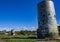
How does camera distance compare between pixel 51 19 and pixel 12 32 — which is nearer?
pixel 51 19

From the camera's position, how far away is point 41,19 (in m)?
18.3

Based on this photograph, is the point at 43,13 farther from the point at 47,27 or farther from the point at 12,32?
the point at 12,32

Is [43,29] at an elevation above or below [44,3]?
below

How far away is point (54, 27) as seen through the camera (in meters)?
17.9

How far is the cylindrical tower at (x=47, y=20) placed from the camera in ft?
57.9

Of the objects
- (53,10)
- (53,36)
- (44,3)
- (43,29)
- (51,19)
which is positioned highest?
(44,3)

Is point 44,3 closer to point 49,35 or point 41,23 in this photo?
point 41,23

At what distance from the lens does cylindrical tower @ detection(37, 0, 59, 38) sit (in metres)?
17.7

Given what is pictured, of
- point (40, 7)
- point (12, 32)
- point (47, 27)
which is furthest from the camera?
point (12, 32)

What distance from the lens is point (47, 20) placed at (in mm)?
17719

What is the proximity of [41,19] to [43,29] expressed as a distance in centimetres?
170

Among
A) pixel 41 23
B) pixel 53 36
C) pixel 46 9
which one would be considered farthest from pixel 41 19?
pixel 53 36

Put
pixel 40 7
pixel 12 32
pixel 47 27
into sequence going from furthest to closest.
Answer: pixel 12 32, pixel 40 7, pixel 47 27

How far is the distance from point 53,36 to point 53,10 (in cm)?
437
